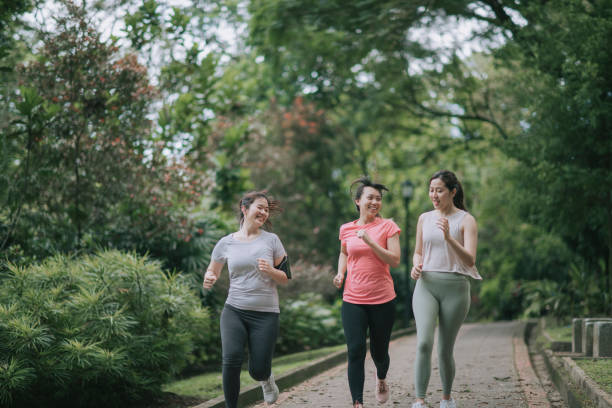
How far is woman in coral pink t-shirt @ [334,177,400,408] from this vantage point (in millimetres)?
5672

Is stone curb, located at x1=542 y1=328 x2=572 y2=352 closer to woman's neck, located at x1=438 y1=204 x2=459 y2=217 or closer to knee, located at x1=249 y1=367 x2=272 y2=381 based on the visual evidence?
woman's neck, located at x1=438 y1=204 x2=459 y2=217

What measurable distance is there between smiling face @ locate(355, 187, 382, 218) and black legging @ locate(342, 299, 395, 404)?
834 millimetres

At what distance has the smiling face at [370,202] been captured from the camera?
5938 mm

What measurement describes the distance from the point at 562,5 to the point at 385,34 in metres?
3.86

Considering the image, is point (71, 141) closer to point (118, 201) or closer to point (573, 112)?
point (118, 201)

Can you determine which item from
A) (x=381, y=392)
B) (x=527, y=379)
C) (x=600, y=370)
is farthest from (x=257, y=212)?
(x=527, y=379)

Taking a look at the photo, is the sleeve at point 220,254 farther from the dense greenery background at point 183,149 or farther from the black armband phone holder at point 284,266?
the dense greenery background at point 183,149

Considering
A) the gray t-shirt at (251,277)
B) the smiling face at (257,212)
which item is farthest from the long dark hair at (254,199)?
the gray t-shirt at (251,277)

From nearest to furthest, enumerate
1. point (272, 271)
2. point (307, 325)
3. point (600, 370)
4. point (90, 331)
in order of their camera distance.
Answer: point (272, 271) < point (90, 331) < point (600, 370) < point (307, 325)

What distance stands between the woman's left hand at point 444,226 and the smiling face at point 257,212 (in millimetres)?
1488

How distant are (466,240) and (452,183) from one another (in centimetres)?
56

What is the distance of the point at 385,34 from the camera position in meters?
13.6

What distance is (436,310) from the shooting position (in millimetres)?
5535

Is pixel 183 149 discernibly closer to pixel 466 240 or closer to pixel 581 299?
pixel 466 240
